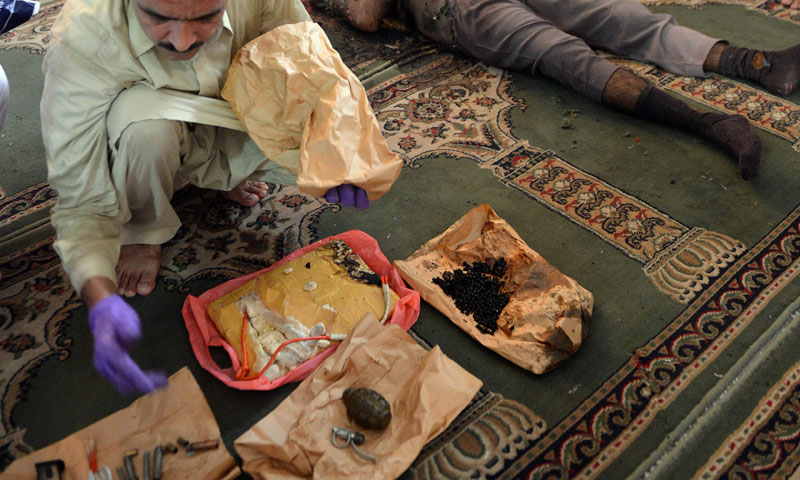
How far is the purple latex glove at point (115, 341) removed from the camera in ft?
4.08

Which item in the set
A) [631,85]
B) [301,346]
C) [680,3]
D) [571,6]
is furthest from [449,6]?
[301,346]

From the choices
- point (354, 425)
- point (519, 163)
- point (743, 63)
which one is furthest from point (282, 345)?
point (743, 63)

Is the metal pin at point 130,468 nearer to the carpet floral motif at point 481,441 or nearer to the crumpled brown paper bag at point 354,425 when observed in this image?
the crumpled brown paper bag at point 354,425

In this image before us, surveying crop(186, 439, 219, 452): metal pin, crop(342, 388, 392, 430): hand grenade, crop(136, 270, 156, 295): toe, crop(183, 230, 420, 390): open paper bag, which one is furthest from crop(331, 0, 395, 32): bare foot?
crop(186, 439, 219, 452): metal pin

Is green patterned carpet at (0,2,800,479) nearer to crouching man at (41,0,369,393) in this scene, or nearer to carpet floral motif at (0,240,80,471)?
carpet floral motif at (0,240,80,471)

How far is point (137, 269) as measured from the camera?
1691 mm

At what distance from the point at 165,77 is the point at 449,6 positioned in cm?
142

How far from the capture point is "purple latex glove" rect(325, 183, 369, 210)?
1431 mm

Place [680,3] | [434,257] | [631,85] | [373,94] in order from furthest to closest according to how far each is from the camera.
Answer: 1. [680,3]
2. [373,94]
3. [631,85]
4. [434,257]

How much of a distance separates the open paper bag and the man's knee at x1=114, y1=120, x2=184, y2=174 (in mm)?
367

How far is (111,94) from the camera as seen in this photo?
1454 millimetres

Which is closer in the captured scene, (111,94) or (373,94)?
(111,94)

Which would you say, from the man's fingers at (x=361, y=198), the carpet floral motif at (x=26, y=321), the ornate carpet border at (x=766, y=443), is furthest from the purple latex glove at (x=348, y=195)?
the ornate carpet border at (x=766, y=443)

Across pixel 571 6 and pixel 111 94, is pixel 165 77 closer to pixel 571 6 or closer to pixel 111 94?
pixel 111 94
